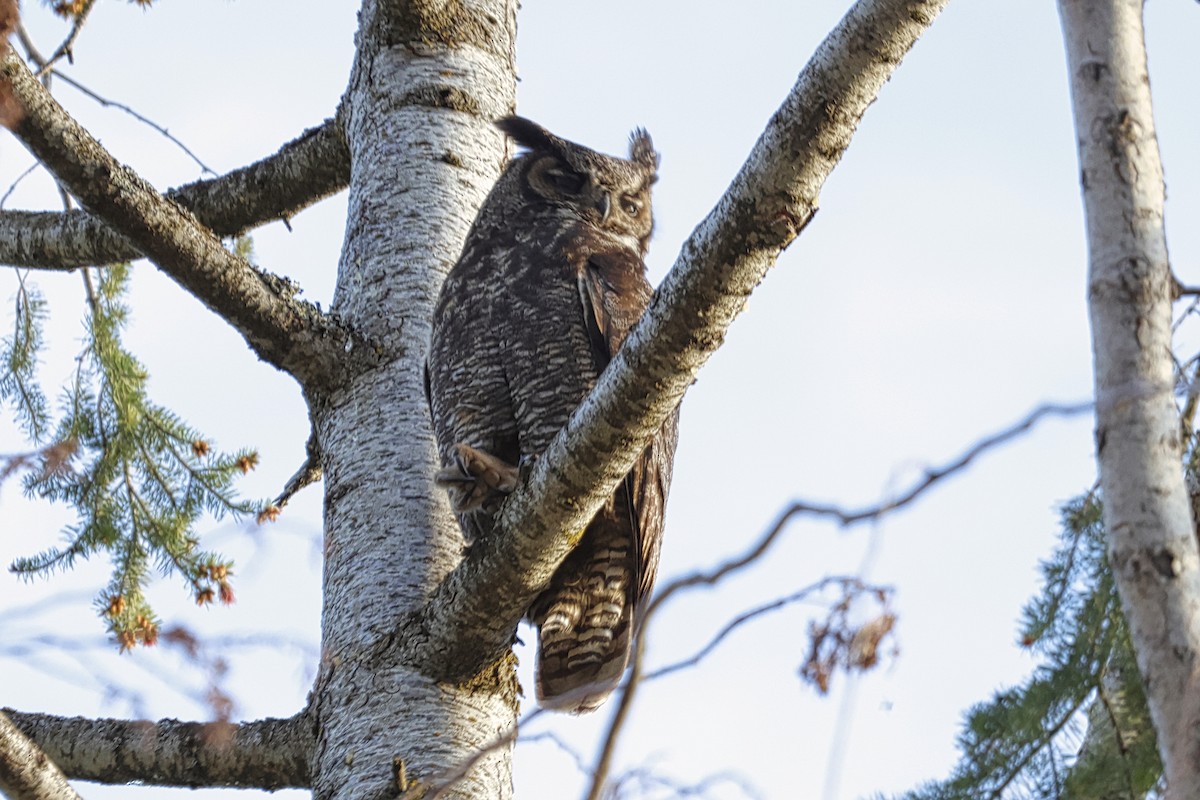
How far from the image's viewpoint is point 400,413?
2.83 metres

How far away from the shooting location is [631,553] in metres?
2.85

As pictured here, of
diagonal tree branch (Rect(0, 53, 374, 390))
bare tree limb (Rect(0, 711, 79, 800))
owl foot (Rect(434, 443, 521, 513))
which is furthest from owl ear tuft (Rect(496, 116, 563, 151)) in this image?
bare tree limb (Rect(0, 711, 79, 800))

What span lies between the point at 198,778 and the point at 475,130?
1.69m

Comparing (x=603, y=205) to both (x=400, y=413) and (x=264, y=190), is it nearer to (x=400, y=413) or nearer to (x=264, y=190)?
(x=264, y=190)

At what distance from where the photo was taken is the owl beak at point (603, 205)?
3.55 metres

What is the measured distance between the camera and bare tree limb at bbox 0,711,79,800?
1983 mm

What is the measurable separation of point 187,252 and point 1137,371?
1.98m

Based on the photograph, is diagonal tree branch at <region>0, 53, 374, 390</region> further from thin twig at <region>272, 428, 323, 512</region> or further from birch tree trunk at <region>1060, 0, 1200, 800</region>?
birch tree trunk at <region>1060, 0, 1200, 800</region>

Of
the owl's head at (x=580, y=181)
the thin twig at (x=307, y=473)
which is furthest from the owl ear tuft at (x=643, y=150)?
the thin twig at (x=307, y=473)

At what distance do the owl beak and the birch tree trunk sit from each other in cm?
248

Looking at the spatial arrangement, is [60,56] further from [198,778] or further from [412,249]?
[198,778]

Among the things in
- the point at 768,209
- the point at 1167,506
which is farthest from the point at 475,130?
the point at 1167,506

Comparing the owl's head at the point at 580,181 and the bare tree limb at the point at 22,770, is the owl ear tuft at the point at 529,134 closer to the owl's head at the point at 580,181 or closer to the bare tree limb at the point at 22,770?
the owl's head at the point at 580,181

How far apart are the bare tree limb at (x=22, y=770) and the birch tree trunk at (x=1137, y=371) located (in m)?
1.65
